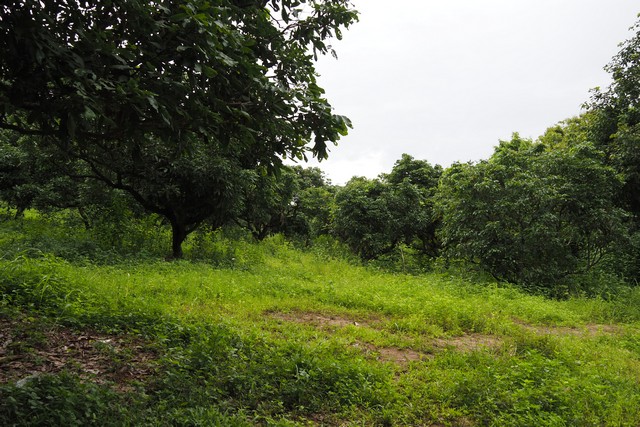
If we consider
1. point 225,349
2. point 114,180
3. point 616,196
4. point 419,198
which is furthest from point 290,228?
point 225,349

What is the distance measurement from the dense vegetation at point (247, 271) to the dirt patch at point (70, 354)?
0.09ft

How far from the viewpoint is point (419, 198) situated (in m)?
17.0

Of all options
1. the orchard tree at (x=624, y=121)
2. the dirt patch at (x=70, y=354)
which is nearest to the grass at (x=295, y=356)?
the dirt patch at (x=70, y=354)

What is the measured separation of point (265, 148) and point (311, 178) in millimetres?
24855

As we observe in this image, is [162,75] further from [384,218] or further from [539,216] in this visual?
[384,218]

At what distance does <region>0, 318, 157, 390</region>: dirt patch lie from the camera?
3.72 m

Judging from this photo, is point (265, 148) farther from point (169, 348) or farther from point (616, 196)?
point (616, 196)

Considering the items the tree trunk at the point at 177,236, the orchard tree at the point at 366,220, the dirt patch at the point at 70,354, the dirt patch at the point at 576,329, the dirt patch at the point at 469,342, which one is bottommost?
the dirt patch at the point at 70,354

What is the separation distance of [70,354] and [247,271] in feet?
22.6

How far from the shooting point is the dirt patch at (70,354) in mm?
3725

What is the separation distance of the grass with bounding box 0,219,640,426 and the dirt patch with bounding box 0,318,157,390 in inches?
0.8

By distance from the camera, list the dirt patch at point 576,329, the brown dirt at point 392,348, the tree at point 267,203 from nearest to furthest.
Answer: the brown dirt at point 392,348 < the dirt patch at point 576,329 < the tree at point 267,203

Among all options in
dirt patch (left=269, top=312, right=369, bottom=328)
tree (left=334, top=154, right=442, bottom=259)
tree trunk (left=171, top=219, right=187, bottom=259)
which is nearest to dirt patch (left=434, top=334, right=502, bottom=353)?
dirt patch (left=269, top=312, right=369, bottom=328)

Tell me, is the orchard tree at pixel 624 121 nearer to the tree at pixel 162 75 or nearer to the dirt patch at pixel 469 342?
the dirt patch at pixel 469 342
